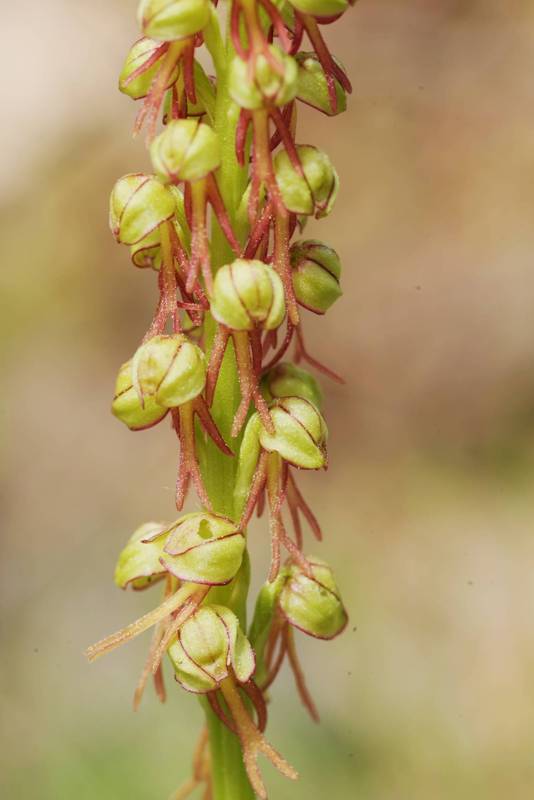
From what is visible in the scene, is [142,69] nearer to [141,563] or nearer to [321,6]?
[321,6]

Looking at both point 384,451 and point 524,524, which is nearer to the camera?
point 524,524

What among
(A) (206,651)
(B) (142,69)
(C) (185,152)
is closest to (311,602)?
(A) (206,651)

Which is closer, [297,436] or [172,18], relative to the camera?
[172,18]

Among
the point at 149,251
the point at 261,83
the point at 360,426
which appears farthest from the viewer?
the point at 360,426

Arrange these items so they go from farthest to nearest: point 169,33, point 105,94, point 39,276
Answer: point 105,94 → point 39,276 → point 169,33

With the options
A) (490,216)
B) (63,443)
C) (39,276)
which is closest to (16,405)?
(63,443)

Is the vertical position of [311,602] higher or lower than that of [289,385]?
lower

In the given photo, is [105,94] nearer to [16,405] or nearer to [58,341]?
[58,341]

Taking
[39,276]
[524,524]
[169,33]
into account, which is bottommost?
[524,524]
